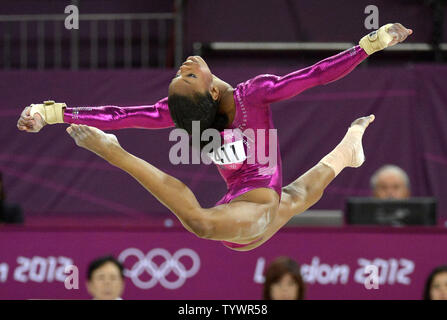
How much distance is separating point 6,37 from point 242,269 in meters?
3.04

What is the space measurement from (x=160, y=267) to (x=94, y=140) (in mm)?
2653

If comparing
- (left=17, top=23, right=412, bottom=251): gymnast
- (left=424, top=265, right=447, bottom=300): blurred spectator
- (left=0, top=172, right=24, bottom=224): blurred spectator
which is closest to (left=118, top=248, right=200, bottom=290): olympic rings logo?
(left=0, top=172, right=24, bottom=224): blurred spectator

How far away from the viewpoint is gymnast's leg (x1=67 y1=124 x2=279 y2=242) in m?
2.33

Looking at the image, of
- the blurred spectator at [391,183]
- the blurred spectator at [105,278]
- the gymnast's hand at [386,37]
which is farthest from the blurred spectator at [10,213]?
the gymnast's hand at [386,37]

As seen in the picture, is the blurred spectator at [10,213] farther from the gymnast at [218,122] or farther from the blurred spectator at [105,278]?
the gymnast at [218,122]

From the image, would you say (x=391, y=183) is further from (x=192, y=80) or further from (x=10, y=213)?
(x=192, y=80)

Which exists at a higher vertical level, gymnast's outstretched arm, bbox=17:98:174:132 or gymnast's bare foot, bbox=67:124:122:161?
gymnast's outstretched arm, bbox=17:98:174:132

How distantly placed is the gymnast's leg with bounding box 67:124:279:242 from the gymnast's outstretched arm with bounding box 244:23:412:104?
0.37 meters

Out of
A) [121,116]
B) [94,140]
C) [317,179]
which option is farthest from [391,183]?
[94,140]

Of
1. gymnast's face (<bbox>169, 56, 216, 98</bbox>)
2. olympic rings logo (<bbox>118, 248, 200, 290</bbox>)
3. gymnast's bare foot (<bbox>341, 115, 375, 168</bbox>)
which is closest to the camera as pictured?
gymnast's face (<bbox>169, 56, 216, 98</bbox>)

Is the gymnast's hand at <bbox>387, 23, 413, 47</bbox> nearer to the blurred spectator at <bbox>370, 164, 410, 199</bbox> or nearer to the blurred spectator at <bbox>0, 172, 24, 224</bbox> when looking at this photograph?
the blurred spectator at <bbox>370, 164, 410, 199</bbox>

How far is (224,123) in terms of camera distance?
7.97 feet
